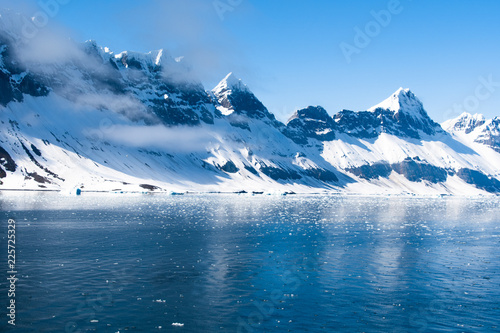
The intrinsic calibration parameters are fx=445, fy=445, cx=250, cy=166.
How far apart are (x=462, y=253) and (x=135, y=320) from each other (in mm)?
50198

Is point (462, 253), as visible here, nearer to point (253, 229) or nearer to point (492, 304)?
point (492, 304)

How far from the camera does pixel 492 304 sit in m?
39.1

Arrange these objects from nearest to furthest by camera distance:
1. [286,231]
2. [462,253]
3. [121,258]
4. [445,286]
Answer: [445,286], [121,258], [462,253], [286,231]

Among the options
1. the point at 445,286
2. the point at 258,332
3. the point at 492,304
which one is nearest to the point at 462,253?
the point at 445,286

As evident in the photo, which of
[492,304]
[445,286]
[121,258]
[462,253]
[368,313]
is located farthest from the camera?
[462,253]

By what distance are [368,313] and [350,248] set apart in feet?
101

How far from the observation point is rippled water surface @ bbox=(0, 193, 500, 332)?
3347 cm

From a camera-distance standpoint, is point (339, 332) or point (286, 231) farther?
point (286, 231)

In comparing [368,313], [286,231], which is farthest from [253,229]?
[368,313]

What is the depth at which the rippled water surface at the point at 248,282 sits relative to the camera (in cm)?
3347

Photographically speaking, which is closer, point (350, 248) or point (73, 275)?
point (73, 275)

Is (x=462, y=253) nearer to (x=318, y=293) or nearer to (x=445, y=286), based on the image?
(x=445, y=286)

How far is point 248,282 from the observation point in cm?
4472

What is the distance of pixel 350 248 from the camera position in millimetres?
66250
